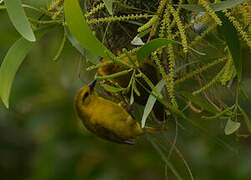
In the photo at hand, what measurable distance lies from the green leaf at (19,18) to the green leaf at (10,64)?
13cm

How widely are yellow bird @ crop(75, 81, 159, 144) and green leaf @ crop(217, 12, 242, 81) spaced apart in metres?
0.27

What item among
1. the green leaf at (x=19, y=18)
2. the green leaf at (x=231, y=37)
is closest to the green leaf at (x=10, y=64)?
the green leaf at (x=19, y=18)

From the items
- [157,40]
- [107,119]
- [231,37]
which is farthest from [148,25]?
[107,119]

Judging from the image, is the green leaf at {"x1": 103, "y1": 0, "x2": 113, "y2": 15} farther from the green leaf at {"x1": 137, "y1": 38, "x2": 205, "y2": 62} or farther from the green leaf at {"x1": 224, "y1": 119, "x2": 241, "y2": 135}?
the green leaf at {"x1": 224, "y1": 119, "x2": 241, "y2": 135}

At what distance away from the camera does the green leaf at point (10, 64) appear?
82 centimetres

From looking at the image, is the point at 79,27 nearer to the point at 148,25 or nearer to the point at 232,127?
the point at 148,25

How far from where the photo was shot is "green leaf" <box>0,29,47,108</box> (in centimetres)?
82

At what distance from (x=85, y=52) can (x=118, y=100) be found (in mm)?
280

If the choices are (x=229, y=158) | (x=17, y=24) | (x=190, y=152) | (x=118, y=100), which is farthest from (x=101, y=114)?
(x=229, y=158)

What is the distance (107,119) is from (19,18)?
13.6 inches

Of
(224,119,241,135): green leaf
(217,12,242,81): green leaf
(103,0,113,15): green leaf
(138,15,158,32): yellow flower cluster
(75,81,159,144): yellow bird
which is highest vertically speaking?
(103,0,113,15): green leaf

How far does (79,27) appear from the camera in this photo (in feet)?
2.32

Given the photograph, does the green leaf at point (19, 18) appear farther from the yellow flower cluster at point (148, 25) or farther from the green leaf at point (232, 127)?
the green leaf at point (232, 127)

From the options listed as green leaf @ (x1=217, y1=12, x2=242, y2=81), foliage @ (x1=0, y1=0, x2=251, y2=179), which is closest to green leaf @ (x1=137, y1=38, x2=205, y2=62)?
foliage @ (x1=0, y1=0, x2=251, y2=179)
